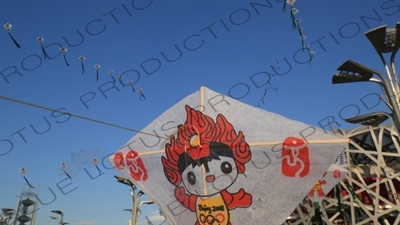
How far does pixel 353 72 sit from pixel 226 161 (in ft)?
21.9

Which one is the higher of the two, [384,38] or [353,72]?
[384,38]

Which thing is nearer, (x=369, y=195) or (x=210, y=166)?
(x=210, y=166)

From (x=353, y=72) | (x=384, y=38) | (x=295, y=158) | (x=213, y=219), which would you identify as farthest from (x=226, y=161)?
(x=384, y=38)

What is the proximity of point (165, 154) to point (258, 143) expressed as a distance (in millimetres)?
1973

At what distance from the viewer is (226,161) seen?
19.6ft

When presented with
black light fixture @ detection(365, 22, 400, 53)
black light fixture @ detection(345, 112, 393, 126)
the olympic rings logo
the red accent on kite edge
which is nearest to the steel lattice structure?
black light fixture @ detection(345, 112, 393, 126)

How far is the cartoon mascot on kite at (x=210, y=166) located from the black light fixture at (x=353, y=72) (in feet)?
20.0

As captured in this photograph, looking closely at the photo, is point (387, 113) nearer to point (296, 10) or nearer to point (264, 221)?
point (296, 10)

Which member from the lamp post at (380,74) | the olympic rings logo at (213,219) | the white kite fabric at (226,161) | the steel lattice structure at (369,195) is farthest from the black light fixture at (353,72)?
the steel lattice structure at (369,195)

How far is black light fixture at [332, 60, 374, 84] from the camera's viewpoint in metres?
9.95

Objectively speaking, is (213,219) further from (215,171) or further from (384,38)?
(384,38)

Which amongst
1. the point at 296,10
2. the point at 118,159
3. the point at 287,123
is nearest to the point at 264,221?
the point at 287,123

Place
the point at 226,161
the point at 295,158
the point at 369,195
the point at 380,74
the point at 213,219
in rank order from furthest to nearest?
the point at 369,195 < the point at 380,74 < the point at 226,161 < the point at 213,219 < the point at 295,158

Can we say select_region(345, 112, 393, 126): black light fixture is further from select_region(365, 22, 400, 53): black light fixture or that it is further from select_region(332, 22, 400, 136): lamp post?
select_region(365, 22, 400, 53): black light fixture
